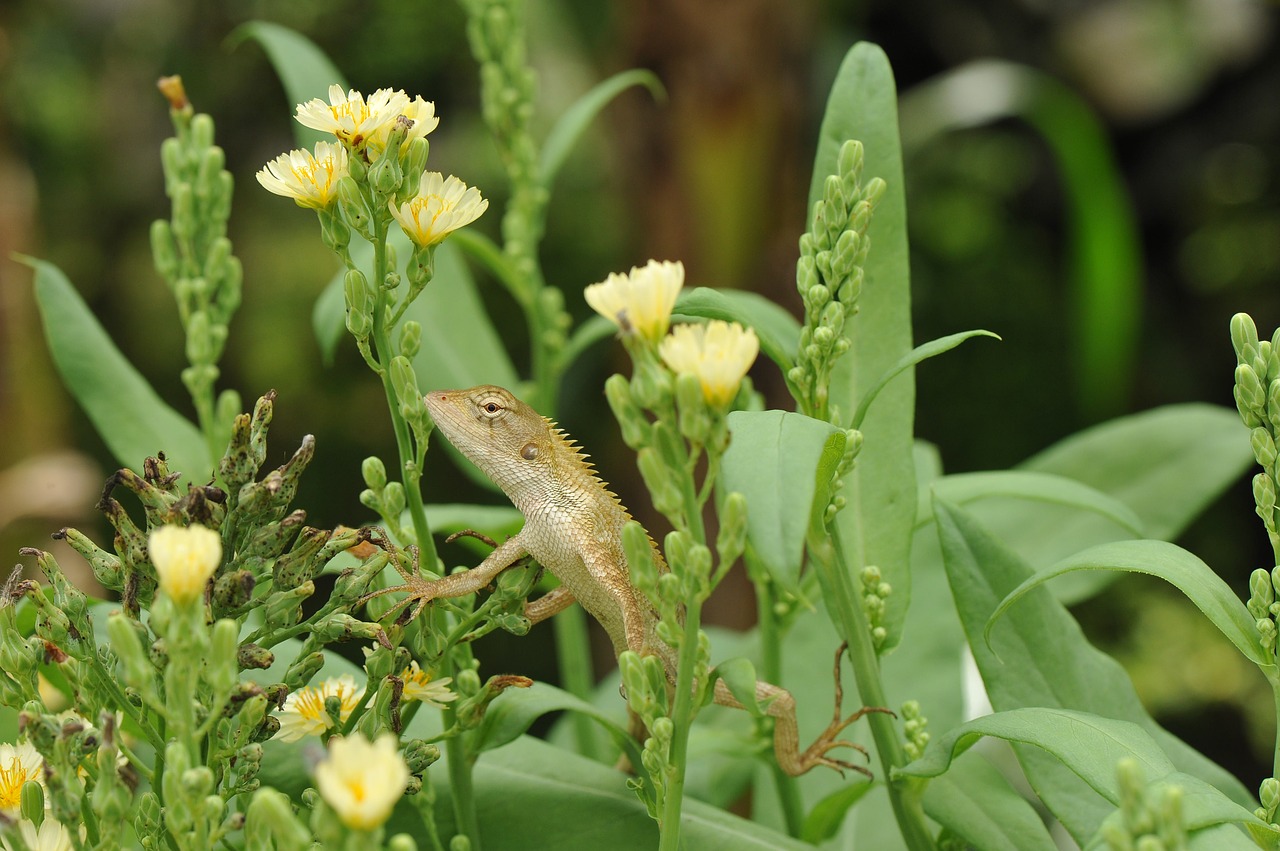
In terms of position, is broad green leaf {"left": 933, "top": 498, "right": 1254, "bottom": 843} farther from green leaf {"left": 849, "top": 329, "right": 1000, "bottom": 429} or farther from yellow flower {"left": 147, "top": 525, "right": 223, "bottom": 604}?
yellow flower {"left": 147, "top": 525, "right": 223, "bottom": 604}

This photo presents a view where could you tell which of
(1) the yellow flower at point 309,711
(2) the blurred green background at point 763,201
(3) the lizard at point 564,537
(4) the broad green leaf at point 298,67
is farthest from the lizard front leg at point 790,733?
(2) the blurred green background at point 763,201

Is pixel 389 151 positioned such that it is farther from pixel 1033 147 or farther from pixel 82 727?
pixel 1033 147

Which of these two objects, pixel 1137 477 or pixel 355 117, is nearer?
pixel 355 117

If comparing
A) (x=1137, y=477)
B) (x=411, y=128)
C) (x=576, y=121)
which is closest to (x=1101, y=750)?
(x=411, y=128)

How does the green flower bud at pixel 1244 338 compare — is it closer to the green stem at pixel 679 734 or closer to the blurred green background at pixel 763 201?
the green stem at pixel 679 734

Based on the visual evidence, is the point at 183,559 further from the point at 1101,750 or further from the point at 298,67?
the point at 298,67

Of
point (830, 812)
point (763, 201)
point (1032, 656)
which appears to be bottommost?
point (830, 812)

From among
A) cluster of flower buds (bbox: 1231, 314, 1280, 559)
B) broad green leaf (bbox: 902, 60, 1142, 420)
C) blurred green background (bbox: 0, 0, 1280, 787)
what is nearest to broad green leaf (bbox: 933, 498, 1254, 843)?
cluster of flower buds (bbox: 1231, 314, 1280, 559)
